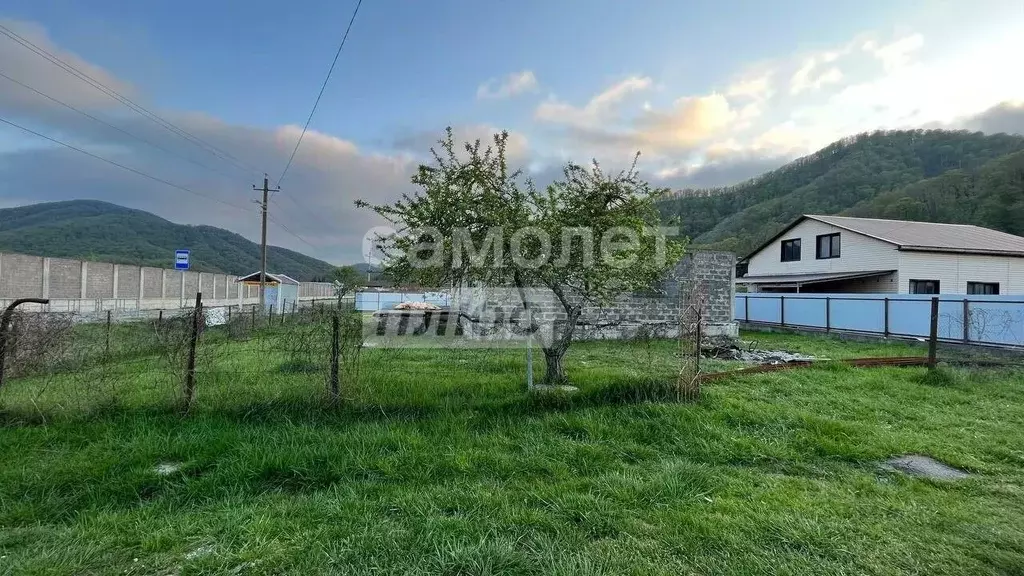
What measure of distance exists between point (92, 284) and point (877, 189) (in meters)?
57.5

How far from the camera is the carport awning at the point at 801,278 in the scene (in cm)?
2055

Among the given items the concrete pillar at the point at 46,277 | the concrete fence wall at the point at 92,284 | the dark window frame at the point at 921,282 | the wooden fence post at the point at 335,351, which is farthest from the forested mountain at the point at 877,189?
the concrete pillar at the point at 46,277

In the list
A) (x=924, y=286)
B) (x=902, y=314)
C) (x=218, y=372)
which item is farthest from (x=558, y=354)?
(x=924, y=286)

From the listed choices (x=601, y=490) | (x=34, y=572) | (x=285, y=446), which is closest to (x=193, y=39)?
(x=285, y=446)

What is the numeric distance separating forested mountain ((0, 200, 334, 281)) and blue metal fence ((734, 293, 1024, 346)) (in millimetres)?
37535

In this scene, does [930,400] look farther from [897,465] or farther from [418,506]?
[418,506]

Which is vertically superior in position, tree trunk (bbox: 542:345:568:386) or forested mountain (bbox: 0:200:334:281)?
forested mountain (bbox: 0:200:334:281)

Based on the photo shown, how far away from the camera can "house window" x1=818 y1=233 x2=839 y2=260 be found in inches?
915

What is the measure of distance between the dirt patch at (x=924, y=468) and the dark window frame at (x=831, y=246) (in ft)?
75.8

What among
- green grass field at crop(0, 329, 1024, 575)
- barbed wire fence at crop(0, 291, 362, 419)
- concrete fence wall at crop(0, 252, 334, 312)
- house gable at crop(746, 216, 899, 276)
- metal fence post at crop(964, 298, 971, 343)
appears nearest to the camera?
green grass field at crop(0, 329, 1024, 575)

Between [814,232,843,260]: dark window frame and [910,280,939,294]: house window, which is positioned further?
[814,232,843,260]: dark window frame

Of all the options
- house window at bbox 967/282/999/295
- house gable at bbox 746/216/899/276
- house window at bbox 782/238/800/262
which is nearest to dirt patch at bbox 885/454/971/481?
house gable at bbox 746/216/899/276

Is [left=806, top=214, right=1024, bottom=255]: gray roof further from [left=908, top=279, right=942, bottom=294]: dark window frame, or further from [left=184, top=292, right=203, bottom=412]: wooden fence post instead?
[left=184, top=292, right=203, bottom=412]: wooden fence post

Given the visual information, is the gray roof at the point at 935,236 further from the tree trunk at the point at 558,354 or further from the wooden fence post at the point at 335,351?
the wooden fence post at the point at 335,351
